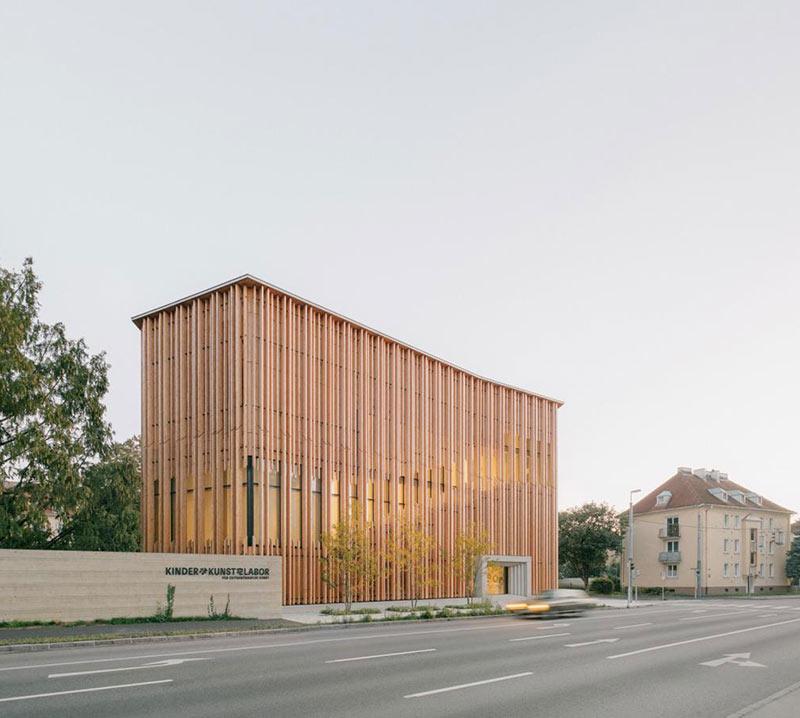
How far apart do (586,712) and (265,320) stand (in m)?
28.1

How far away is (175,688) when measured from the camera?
12.6 m

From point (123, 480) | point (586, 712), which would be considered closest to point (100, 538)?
point (123, 480)

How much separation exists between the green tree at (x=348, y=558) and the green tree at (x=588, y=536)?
47778 mm

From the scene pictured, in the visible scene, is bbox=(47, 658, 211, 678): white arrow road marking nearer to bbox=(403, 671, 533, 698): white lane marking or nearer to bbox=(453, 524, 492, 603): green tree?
bbox=(403, 671, 533, 698): white lane marking

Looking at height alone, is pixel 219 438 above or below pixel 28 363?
below

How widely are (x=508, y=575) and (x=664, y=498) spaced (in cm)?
3759

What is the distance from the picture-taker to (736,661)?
17844 mm

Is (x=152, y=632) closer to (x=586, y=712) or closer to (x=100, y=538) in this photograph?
(x=586, y=712)

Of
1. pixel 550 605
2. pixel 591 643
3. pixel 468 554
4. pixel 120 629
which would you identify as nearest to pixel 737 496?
pixel 468 554

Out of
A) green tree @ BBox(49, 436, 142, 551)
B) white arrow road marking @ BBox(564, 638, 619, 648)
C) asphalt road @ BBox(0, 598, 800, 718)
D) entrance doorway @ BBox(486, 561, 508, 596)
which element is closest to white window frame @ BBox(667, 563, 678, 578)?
entrance doorway @ BBox(486, 561, 508, 596)

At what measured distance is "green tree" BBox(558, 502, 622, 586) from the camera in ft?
266

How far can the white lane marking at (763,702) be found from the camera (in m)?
10.9

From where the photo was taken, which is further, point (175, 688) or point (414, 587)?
point (414, 587)

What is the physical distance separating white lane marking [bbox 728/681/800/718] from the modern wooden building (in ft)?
83.1
